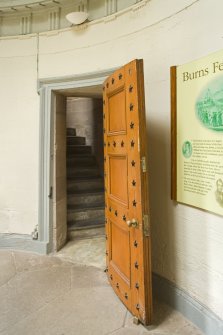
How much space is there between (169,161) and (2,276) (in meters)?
1.87

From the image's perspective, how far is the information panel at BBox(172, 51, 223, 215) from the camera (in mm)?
1499

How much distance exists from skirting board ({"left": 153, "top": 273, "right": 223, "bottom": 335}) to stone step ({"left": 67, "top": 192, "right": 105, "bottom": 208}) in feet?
6.35

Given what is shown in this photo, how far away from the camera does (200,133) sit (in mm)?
1619

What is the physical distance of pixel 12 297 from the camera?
81.7 inches

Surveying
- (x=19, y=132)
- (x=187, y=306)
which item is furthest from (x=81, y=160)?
(x=187, y=306)

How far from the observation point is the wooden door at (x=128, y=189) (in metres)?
1.66

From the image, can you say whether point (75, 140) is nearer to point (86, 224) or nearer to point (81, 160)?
point (81, 160)

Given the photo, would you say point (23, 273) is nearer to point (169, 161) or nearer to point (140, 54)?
point (169, 161)

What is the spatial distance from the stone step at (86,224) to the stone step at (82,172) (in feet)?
3.29

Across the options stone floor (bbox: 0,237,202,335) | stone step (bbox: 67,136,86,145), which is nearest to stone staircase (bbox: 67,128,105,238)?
stone step (bbox: 67,136,86,145)

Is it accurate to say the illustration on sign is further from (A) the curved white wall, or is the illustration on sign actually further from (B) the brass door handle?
(B) the brass door handle

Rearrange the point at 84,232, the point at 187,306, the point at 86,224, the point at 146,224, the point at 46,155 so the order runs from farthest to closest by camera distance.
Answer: the point at 86,224
the point at 84,232
the point at 46,155
the point at 187,306
the point at 146,224

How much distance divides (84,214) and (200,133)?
2.44 m

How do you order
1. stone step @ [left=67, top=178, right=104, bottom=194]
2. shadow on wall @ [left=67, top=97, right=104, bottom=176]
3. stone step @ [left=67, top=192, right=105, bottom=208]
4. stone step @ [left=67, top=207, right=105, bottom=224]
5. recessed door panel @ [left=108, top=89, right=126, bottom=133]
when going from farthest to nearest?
shadow on wall @ [left=67, top=97, right=104, bottom=176] → stone step @ [left=67, top=178, right=104, bottom=194] → stone step @ [left=67, top=192, right=105, bottom=208] → stone step @ [left=67, top=207, right=105, bottom=224] → recessed door panel @ [left=108, top=89, right=126, bottom=133]
